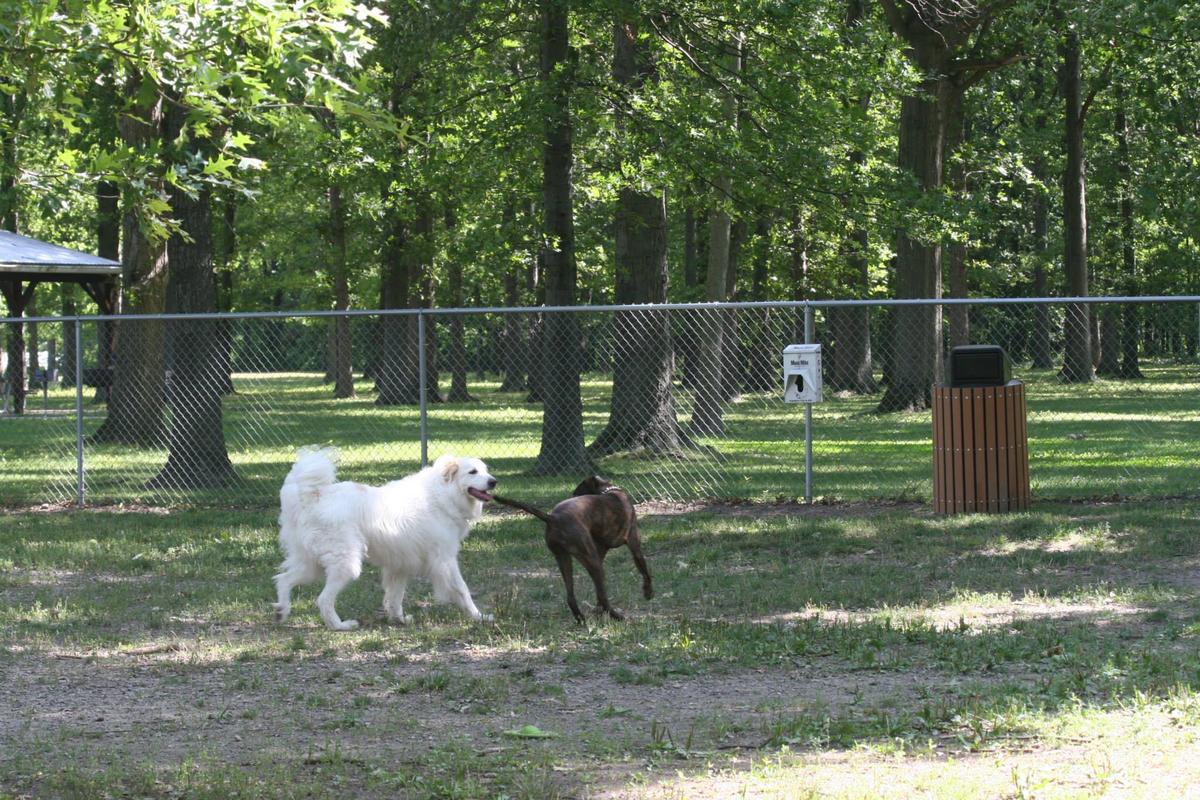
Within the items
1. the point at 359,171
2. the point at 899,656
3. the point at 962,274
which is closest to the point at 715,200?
the point at 359,171

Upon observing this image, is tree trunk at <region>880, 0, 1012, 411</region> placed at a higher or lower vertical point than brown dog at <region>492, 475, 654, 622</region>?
higher

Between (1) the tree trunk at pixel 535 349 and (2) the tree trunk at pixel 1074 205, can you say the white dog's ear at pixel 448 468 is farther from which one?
(2) the tree trunk at pixel 1074 205

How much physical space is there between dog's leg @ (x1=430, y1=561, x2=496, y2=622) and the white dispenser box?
527 centimetres

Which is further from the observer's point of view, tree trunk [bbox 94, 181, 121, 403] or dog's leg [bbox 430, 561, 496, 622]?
tree trunk [bbox 94, 181, 121, 403]

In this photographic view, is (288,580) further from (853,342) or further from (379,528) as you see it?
(853,342)

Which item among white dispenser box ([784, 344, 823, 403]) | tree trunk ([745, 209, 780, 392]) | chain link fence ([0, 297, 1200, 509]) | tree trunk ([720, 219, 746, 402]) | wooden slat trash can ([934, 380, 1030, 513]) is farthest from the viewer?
tree trunk ([745, 209, 780, 392])

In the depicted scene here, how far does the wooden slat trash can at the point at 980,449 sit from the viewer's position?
12.3 meters

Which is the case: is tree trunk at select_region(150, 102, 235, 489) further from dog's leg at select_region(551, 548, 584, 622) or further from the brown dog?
dog's leg at select_region(551, 548, 584, 622)

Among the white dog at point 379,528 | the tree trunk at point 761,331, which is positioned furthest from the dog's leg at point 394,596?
the tree trunk at point 761,331

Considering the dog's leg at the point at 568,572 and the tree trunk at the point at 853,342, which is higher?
the tree trunk at the point at 853,342

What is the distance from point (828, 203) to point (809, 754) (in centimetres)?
1089

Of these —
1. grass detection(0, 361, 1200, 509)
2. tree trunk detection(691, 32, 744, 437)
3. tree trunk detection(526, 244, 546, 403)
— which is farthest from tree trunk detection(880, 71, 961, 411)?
tree trunk detection(526, 244, 546, 403)

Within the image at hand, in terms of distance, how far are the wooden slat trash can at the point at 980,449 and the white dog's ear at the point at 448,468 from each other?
542cm

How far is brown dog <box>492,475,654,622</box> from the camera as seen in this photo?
810 centimetres
